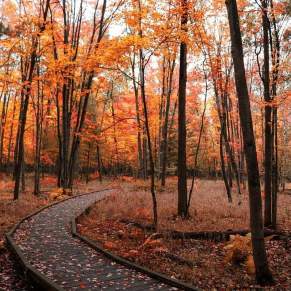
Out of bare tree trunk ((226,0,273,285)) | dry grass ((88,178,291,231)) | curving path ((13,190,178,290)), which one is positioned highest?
bare tree trunk ((226,0,273,285))

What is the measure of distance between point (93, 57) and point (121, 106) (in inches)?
1061

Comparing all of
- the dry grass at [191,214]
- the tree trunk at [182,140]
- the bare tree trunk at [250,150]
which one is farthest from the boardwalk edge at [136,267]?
the tree trunk at [182,140]

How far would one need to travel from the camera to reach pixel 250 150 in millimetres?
7586

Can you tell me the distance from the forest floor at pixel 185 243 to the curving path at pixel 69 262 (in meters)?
0.71

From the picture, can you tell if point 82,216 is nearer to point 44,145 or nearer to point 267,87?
point 267,87

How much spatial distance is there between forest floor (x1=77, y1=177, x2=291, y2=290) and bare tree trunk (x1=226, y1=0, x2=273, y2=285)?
0.88 metres

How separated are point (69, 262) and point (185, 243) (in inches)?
152

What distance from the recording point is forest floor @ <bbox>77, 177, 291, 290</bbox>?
27.0ft

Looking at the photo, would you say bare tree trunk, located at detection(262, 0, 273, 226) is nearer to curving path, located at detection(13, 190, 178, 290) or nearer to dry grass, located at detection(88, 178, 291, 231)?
dry grass, located at detection(88, 178, 291, 231)

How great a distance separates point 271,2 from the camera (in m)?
12.6

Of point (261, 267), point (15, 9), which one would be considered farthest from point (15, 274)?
point (15, 9)

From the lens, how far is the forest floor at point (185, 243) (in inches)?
324

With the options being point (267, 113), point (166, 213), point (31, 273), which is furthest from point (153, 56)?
point (31, 273)

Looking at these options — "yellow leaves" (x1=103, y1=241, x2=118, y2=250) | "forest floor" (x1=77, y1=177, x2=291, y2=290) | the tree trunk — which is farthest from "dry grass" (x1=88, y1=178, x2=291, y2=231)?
"yellow leaves" (x1=103, y1=241, x2=118, y2=250)
